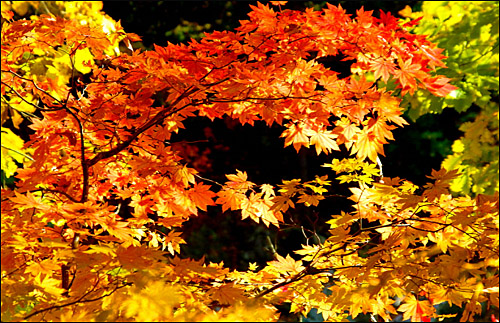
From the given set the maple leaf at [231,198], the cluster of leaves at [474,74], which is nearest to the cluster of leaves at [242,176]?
the maple leaf at [231,198]

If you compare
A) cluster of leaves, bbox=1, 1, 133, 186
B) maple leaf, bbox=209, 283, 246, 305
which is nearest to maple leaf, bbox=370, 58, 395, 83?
maple leaf, bbox=209, 283, 246, 305

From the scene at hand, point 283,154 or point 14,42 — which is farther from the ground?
point 14,42

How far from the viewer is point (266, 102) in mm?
2922

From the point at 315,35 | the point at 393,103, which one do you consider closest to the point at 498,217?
the point at 393,103

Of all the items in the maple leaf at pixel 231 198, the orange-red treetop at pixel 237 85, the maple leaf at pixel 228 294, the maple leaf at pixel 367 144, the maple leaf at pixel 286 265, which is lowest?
the maple leaf at pixel 286 265

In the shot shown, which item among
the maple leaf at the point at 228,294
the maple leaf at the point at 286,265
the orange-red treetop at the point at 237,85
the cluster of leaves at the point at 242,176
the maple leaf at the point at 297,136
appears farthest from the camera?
the maple leaf at the point at 286,265

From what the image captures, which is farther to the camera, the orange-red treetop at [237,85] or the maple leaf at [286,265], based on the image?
the maple leaf at [286,265]

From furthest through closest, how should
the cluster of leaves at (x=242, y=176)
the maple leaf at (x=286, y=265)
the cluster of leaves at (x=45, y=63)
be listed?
1. the cluster of leaves at (x=45, y=63)
2. the maple leaf at (x=286, y=265)
3. the cluster of leaves at (x=242, y=176)

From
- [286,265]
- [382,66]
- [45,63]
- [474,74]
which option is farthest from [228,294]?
[45,63]

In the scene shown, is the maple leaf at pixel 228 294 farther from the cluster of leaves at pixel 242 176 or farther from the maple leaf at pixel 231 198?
the maple leaf at pixel 231 198

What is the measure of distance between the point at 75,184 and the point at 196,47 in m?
1.36

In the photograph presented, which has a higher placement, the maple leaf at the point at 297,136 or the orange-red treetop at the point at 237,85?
the orange-red treetop at the point at 237,85

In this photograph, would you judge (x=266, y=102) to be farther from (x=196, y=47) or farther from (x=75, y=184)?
(x=75, y=184)

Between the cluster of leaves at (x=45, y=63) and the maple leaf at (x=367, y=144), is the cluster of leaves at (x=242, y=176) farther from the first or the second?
the cluster of leaves at (x=45, y=63)
